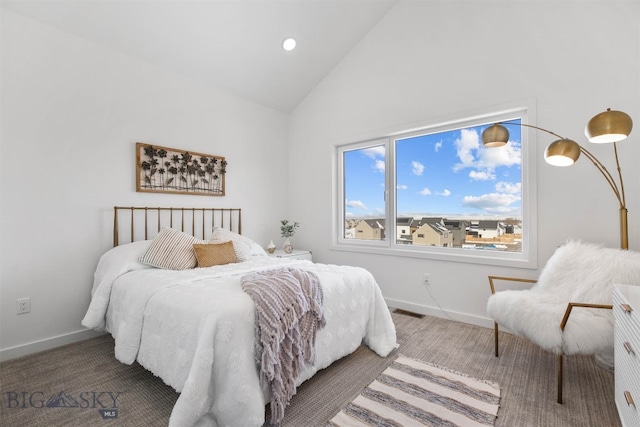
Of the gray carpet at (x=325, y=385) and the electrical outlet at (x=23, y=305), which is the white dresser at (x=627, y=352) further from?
the electrical outlet at (x=23, y=305)

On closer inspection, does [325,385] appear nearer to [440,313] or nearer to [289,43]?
[440,313]

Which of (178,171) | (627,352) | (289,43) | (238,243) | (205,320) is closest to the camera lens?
(627,352)

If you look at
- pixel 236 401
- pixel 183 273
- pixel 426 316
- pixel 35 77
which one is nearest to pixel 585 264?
pixel 426 316

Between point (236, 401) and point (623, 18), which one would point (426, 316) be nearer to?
point (236, 401)

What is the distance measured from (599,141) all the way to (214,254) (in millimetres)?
2997

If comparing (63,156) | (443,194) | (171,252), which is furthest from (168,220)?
(443,194)

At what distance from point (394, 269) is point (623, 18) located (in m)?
2.87

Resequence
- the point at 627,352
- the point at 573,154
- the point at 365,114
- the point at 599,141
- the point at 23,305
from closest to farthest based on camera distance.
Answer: the point at 627,352
the point at 599,141
the point at 573,154
the point at 23,305
the point at 365,114

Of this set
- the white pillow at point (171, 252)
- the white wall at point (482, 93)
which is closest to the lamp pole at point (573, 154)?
the white wall at point (482, 93)

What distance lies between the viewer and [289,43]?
11.3ft

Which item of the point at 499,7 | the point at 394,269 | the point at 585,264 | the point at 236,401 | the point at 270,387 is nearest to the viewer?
the point at 236,401

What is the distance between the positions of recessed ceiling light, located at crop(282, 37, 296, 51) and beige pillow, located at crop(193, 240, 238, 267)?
2344 millimetres

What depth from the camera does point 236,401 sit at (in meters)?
1.43

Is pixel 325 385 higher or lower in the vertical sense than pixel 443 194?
lower
